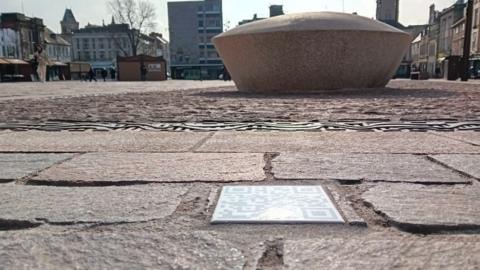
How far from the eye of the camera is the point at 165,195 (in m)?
2.02

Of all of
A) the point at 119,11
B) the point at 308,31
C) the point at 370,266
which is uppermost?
the point at 119,11

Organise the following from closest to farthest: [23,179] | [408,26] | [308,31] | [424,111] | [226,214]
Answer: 1. [226,214]
2. [23,179]
3. [424,111]
4. [308,31]
5. [408,26]

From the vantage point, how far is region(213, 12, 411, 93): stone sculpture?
1030 cm

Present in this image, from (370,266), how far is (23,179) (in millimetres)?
1953

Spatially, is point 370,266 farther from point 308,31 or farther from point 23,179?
point 308,31

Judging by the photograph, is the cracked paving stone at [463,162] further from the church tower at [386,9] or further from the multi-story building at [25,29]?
the church tower at [386,9]

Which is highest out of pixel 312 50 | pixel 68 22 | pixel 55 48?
pixel 68 22

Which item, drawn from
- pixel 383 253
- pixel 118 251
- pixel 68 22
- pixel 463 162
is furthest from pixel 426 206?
pixel 68 22

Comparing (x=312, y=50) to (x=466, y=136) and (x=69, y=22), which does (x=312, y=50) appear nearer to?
(x=466, y=136)

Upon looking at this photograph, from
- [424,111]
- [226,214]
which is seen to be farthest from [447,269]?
[424,111]

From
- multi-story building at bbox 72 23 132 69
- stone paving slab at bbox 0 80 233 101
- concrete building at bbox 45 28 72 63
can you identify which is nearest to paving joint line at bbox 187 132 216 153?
stone paving slab at bbox 0 80 233 101

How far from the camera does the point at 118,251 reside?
141cm

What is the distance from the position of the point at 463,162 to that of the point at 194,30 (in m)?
84.5

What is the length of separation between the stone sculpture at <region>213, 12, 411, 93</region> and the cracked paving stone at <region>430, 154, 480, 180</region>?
779cm
